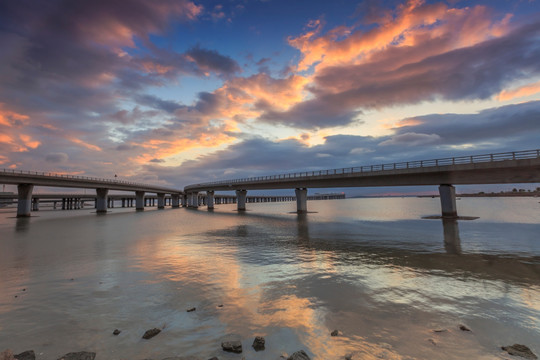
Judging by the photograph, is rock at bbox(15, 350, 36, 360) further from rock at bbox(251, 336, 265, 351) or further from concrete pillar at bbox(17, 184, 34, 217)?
concrete pillar at bbox(17, 184, 34, 217)

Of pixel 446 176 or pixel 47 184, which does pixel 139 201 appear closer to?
pixel 47 184

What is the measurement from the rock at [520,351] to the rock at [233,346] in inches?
294

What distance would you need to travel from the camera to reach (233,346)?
7059mm

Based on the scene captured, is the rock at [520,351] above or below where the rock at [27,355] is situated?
below

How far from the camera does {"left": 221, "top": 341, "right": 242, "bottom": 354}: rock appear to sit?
6992mm

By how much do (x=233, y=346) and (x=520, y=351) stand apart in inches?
312

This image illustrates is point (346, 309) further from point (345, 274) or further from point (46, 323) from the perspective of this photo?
point (46, 323)

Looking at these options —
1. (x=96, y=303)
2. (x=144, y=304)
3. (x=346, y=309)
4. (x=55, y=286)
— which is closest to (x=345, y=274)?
(x=346, y=309)

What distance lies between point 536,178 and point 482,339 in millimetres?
56878

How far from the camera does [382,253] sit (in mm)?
20297

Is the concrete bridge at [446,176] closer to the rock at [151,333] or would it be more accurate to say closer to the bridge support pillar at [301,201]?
the bridge support pillar at [301,201]

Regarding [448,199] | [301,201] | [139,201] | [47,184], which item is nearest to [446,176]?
[448,199]

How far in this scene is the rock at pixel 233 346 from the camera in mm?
6992

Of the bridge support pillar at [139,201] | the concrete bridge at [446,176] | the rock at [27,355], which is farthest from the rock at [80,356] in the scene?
the bridge support pillar at [139,201]
